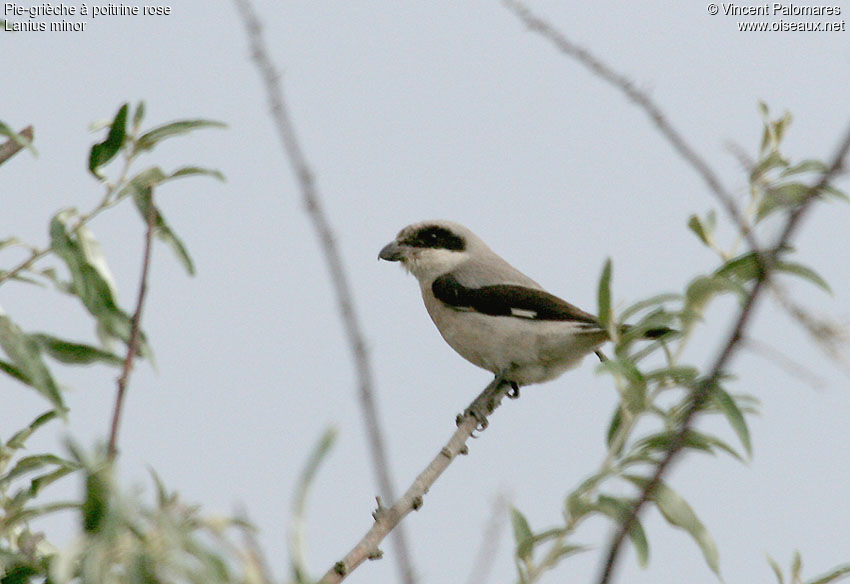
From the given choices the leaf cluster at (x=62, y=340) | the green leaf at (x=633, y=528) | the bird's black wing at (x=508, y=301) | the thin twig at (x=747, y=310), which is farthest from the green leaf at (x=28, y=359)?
the bird's black wing at (x=508, y=301)

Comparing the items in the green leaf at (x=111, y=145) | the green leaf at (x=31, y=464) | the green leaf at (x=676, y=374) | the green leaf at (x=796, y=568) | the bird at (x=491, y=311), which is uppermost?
the bird at (x=491, y=311)

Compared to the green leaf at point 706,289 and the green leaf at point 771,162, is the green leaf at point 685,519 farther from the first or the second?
the green leaf at point 771,162

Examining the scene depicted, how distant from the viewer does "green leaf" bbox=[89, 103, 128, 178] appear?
2.09 metres

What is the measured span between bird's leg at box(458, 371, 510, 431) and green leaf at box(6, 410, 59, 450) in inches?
61.9

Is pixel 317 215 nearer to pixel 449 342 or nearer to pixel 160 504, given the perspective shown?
pixel 160 504

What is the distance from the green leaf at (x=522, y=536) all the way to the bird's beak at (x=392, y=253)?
301 centimetres

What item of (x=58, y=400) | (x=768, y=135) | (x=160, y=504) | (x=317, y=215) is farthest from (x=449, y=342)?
(x=317, y=215)

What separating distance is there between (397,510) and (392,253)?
318 cm

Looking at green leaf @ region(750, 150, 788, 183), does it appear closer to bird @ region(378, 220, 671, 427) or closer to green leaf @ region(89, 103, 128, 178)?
green leaf @ region(89, 103, 128, 178)

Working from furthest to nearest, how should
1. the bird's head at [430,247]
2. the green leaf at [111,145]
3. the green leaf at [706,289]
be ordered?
the bird's head at [430,247], the green leaf at [111,145], the green leaf at [706,289]

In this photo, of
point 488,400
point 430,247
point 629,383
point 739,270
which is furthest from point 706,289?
point 430,247

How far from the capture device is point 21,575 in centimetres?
171

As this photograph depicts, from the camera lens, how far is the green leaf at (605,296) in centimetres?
172

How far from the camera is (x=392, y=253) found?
189 inches
